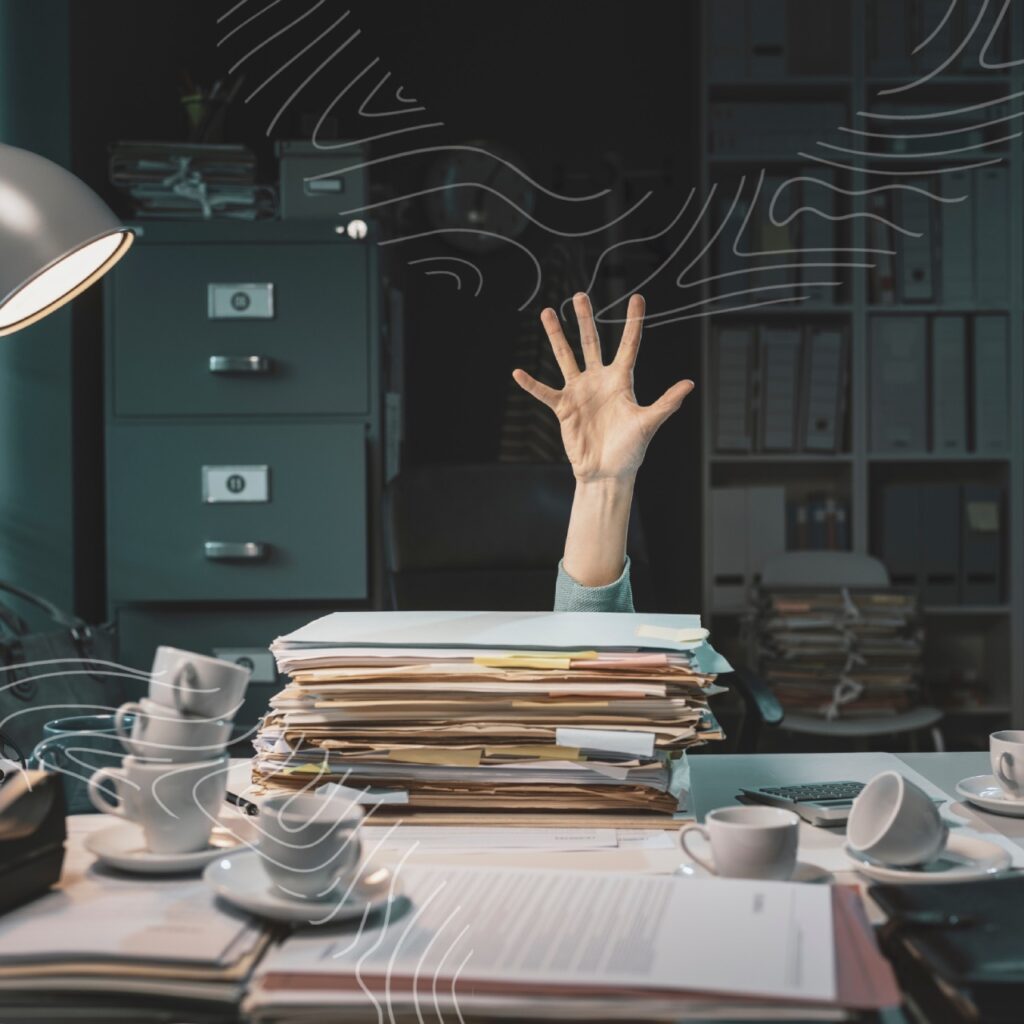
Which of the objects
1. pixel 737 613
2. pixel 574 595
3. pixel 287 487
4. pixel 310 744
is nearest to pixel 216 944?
pixel 310 744

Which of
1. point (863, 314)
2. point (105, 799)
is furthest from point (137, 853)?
point (863, 314)

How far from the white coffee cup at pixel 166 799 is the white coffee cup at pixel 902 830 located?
0.45 metres

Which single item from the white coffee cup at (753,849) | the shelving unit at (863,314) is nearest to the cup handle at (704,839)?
the white coffee cup at (753,849)

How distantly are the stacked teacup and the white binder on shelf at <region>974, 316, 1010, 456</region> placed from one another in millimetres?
2892

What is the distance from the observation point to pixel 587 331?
133 cm

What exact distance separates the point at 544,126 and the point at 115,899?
314 centimetres

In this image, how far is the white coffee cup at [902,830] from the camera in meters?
0.79

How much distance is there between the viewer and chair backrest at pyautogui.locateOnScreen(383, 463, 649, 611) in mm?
2008

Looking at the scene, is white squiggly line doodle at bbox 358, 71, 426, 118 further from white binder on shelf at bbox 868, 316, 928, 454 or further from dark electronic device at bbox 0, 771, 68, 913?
white binder on shelf at bbox 868, 316, 928, 454

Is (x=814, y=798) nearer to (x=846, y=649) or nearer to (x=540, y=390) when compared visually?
(x=540, y=390)

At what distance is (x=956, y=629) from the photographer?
133 inches

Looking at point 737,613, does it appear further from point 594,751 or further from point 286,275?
point 594,751

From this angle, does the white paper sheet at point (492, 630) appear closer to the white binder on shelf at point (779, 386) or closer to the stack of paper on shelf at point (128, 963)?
the stack of paper on shelf at point (128, 963)

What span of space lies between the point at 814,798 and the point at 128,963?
0.61 meters
